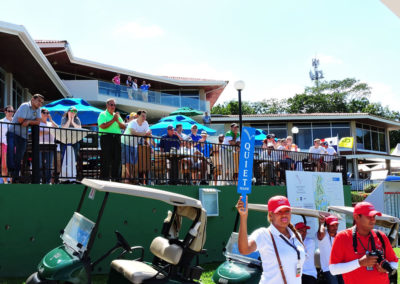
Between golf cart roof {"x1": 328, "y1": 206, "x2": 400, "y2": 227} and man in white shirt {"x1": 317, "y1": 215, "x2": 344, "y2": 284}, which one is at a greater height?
golf cart roof {"x1": 328, "y1": 206, "x2": 400, "y2": 227}

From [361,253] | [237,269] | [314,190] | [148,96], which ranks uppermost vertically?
[148,96]

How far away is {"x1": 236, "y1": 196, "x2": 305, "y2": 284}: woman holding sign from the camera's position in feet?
16.5

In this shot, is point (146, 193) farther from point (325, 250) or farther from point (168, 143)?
point (168, 143)

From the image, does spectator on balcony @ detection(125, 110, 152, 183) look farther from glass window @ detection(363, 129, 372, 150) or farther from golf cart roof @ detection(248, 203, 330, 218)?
glass window @ detection(363, 129, 372, 150)

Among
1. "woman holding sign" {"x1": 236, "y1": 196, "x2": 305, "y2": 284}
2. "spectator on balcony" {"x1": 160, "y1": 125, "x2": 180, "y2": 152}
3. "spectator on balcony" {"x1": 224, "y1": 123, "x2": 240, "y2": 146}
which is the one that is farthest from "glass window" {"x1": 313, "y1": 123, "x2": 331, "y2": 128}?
"woman holding sign" {"x1": 236, "y1": 196, "x2": 305, "y2": 284}

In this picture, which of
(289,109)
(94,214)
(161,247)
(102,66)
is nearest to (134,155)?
(94,214)

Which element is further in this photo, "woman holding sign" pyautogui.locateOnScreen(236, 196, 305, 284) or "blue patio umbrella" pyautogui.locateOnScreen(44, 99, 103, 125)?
"blue patio umbrella" pyautogui.locateOnScreen(44, 99, 103, 125)

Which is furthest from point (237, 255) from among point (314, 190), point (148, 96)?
point (148, 96)

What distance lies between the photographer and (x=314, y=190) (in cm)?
1638

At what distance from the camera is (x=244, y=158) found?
8891mm

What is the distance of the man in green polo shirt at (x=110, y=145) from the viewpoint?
1108 centimetres

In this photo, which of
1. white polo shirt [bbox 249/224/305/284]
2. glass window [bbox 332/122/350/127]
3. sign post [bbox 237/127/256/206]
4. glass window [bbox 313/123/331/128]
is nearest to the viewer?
white polo shirt [bbox 249/224/305/284]

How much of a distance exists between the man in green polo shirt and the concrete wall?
54 centimetres

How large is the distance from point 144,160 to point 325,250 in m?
5.06
